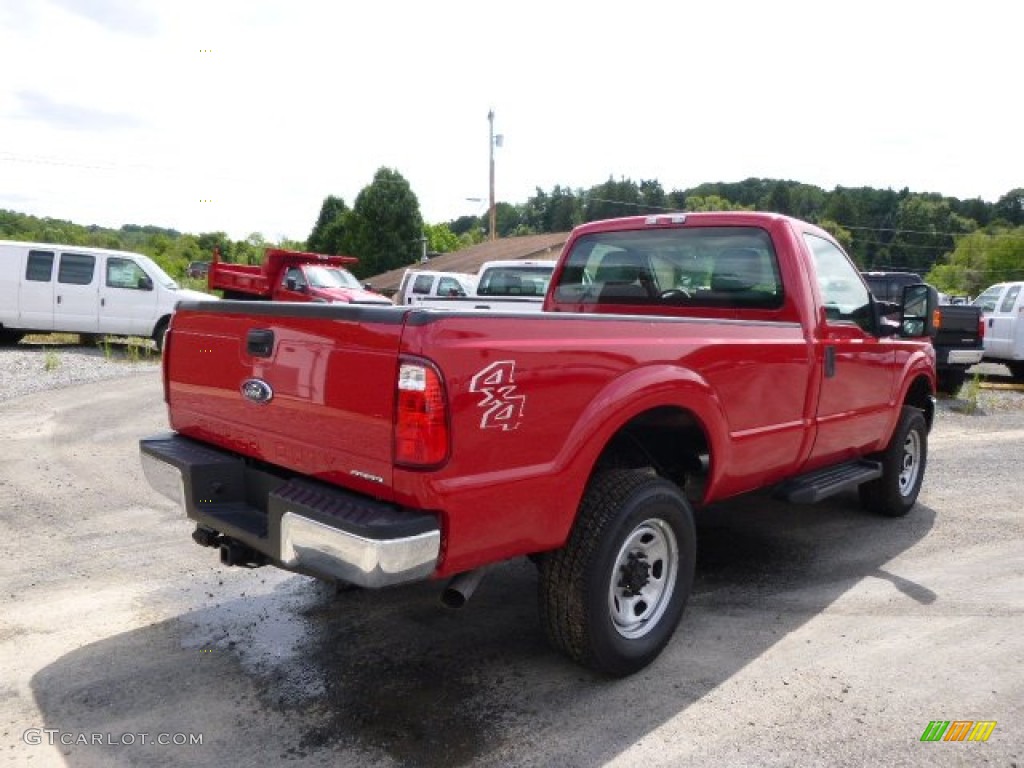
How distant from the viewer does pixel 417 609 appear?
13.0ft

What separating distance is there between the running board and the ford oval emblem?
281cm

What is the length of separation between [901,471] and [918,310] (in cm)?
119

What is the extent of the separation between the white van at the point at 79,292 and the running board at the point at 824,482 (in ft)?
40.7

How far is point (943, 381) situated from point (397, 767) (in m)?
12.1

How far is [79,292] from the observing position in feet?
46.6

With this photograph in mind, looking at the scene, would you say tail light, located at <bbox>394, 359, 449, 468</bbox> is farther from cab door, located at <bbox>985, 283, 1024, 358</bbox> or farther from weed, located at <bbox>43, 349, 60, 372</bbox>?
cab door, located at <bbox>985, 283, 1024, 358</bbox>

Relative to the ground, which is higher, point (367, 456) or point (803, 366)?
point (803, 366)

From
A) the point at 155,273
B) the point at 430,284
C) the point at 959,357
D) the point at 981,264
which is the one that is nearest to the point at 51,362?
the point at 155,273

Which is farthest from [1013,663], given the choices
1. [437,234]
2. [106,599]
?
[437,234]

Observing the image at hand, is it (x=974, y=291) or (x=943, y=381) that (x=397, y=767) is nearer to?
(x=943, y=381)

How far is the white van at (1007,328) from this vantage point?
1265 centimetres

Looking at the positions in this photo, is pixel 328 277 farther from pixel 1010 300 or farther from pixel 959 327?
pixel 1010 300

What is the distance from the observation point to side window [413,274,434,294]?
1906 cm

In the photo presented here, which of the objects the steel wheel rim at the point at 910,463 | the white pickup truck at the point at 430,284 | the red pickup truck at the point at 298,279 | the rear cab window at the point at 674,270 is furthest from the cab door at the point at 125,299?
the steel wheel rim at the point at 910,463
